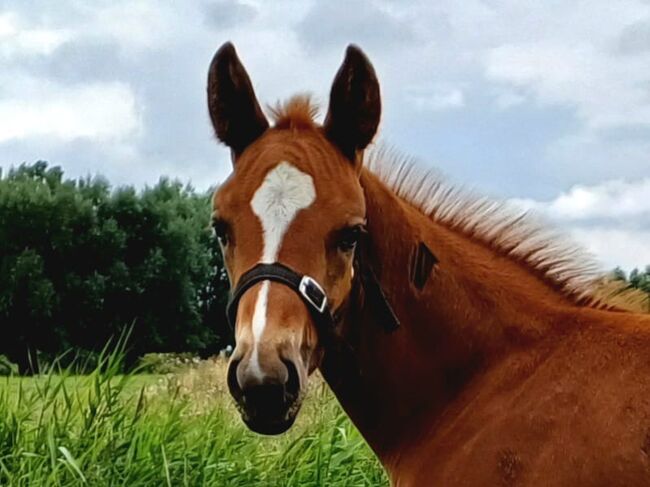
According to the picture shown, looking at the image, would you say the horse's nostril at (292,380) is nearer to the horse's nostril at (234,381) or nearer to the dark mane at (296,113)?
the horse's nostril at (234,381)

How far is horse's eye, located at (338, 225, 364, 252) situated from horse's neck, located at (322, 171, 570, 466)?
11.4 inches

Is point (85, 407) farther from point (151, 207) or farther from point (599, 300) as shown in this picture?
point (151, 207)

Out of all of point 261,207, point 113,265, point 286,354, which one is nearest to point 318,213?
point 261,207

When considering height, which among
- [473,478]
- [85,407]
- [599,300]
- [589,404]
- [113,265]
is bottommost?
[113,265]

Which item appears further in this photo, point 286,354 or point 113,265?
point 113,265

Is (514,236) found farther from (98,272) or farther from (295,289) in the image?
(98,272)

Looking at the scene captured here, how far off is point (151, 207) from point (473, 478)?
35577 mm

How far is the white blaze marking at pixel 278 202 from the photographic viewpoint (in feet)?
11.6

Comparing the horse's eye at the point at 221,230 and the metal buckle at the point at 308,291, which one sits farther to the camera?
the horse's eye at the point at 221,230

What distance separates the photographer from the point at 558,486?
3.52m

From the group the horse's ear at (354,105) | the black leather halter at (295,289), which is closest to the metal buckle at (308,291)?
the black leather halter at (295,289)

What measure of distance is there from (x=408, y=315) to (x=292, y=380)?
2.82 ft

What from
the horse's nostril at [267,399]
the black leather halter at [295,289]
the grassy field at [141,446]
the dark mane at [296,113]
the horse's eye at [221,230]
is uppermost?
the dark mane at [296,113]

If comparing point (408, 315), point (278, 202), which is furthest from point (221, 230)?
point (408, 315)
